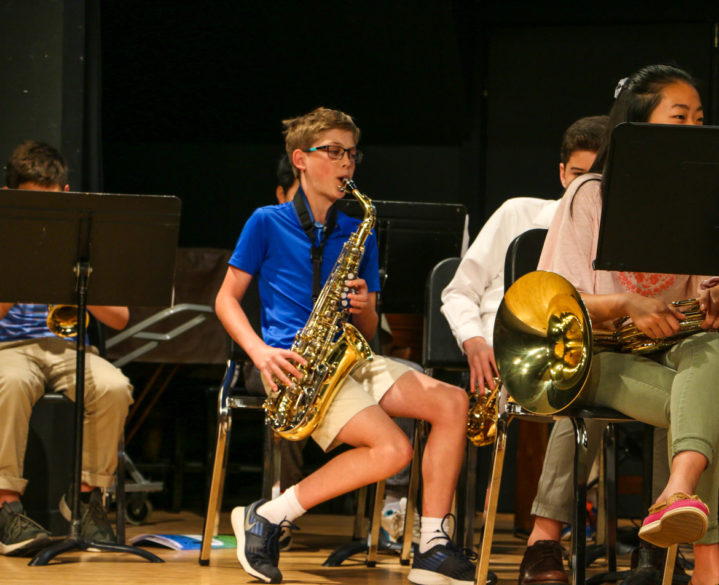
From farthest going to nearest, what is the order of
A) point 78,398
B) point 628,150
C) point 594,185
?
point 78,398
point 594,185
point 628,150

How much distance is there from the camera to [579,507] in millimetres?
2635

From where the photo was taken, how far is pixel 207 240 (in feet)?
22.8

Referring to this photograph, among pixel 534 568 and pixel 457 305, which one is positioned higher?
pixel 457 305

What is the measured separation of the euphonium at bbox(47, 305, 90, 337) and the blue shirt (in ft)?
0.63

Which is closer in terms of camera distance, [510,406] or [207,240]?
[510,406]

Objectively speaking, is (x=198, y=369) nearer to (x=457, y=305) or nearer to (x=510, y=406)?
(x=457, y=305)

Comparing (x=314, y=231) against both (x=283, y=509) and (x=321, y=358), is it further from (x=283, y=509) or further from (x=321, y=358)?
(x=283, y=509)

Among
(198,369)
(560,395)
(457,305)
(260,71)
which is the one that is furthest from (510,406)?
(260,71)

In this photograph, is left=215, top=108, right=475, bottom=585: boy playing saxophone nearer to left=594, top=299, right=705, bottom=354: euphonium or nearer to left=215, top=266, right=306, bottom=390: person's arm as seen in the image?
left=215, top=266, right=306, bottom=390: person's arm

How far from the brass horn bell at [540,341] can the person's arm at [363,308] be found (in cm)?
70

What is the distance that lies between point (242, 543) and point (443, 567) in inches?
23.5

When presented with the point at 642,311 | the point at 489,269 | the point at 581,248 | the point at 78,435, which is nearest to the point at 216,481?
the point at 78,435

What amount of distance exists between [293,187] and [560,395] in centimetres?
227

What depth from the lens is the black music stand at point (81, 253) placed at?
3.31 meters
